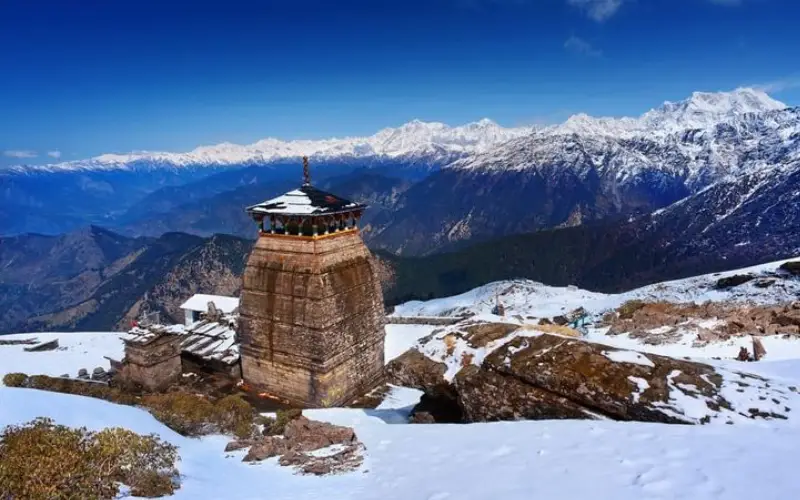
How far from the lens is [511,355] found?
1405 cm

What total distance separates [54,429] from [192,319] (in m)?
31.4

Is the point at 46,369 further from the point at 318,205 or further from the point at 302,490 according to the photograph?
the point at 302,490

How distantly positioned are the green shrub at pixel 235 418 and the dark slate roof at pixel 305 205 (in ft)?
30.2

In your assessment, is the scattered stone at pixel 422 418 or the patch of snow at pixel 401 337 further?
the patch of snow at pixel 401 337

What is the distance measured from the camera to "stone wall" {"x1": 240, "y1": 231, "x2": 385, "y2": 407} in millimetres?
23609

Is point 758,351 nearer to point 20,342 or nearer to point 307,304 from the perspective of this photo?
point 307,304

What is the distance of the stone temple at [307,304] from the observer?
77.6 ft

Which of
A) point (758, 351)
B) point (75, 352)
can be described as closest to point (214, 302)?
point (75, 352)

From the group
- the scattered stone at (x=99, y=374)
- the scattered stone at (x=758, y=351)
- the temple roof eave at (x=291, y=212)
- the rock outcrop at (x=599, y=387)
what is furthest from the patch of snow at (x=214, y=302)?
the scattered stone at (x=758, y=351)

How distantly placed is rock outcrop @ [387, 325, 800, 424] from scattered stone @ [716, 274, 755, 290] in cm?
4436

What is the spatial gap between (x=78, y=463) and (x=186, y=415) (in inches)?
314

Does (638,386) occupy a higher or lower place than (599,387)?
higher

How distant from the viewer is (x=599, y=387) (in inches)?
470

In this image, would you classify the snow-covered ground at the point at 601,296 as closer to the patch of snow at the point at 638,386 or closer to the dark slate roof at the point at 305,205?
the dark slate roof at the point at 305,205
